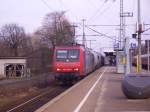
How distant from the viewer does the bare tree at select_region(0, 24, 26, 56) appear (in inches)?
4424

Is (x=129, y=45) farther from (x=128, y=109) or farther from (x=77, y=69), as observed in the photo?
(x=128, y=109)

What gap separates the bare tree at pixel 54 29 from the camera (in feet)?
267

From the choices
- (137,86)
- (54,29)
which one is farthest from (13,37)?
(137,86)

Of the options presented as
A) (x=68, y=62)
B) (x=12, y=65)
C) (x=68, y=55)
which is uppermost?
(x=68, y=55)

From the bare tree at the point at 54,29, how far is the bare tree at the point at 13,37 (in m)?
19.1

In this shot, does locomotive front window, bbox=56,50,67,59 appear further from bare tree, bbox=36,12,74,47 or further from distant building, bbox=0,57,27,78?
bare tree, bbox=36,12,74,47

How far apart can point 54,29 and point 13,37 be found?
96.1 feet

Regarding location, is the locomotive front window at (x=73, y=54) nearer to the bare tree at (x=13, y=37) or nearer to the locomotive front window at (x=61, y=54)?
the locomotive front window at (x=61, y=54)

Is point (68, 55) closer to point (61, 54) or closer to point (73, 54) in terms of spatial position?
point (73, 54)

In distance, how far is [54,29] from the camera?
87.1 meters

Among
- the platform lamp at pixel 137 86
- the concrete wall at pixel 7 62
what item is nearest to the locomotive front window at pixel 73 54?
the platform lamp at pixel 137 86

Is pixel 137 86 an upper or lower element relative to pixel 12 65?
lower

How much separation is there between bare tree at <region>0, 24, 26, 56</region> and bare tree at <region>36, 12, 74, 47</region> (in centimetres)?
1912

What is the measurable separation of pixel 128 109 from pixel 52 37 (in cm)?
7005
